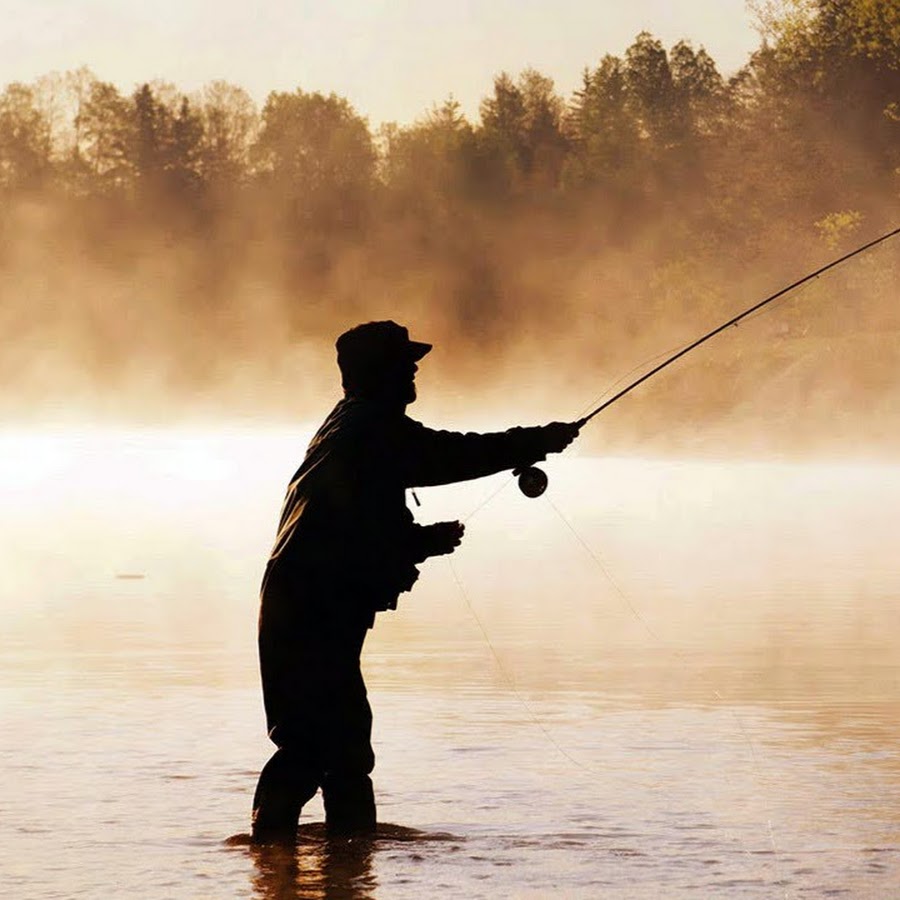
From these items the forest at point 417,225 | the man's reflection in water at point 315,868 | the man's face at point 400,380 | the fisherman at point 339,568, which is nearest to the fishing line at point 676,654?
the man's reflection in water at point 315,868

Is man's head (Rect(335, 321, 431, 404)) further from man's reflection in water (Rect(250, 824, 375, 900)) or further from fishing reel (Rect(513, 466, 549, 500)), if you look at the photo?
man's reflection in water (Rect(250, 824, 375, 900))

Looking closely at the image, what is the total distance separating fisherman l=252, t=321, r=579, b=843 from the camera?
287 inches

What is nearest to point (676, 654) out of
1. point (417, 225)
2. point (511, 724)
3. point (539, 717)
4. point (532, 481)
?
point (539, 717)

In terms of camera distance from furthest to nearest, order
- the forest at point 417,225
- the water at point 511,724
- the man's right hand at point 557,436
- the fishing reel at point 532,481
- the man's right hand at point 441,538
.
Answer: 1. the forest at point 417,225
2. the fishing reel at point 532,481
3. the man's right hand at point 557,436
4. the man's right hand at point 441,538
5. the water at point 511,724

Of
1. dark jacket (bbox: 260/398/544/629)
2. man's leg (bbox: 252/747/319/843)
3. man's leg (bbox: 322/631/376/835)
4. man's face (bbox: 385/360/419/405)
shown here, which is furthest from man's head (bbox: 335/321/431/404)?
man's leg (bbox: 252/747/319/843)

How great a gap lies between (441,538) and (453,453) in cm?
24

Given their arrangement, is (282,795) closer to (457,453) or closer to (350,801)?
(350,801)

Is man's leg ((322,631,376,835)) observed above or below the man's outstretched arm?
below

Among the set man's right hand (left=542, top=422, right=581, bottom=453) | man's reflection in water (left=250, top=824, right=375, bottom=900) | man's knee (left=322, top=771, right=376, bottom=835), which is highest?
man's right hand (left=542, top=422, right=581, bottom=453)

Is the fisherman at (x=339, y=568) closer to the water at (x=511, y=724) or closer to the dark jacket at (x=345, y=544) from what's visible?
the dark jacket at (x=345, y=544)

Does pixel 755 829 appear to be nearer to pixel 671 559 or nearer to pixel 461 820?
pixel 461 820

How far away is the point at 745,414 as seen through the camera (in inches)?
1766

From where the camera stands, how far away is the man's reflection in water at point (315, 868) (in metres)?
6.80

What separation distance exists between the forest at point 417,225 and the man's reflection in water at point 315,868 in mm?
47671
